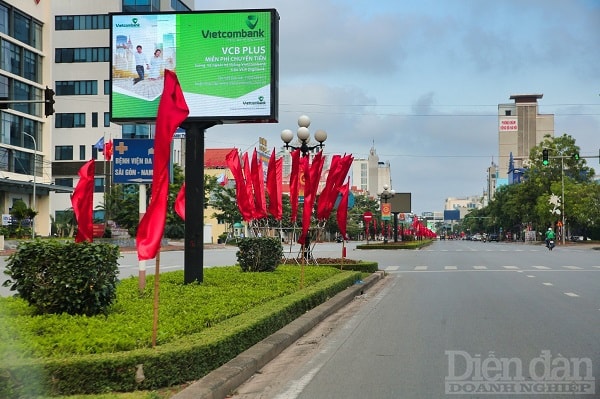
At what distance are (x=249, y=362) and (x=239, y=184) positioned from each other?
14177 millimetres

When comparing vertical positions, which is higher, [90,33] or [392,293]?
[90,33]

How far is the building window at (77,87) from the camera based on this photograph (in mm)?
79812

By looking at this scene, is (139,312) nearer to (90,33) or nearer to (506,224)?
(90,33)

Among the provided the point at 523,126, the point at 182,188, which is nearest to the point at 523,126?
the point at 523,126

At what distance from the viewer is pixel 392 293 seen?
784 inches

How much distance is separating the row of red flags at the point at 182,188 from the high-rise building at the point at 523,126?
6415 inches

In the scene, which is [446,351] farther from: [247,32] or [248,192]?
[248,192]

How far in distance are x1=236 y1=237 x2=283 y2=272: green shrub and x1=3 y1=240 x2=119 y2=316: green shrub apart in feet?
32.0

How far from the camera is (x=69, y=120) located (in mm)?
81375

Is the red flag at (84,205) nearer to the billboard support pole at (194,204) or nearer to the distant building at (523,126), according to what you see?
the billboard support pole at (194,204)

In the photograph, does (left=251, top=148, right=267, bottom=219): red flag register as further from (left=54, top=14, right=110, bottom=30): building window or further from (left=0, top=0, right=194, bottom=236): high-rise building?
(left=54, top=14, right=110, bottom=30): building window

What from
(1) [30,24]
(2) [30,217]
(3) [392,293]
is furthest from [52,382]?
(1) [30,24]

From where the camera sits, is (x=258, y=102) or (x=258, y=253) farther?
(x=258, y=253)

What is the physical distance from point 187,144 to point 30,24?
5171 centimetres
